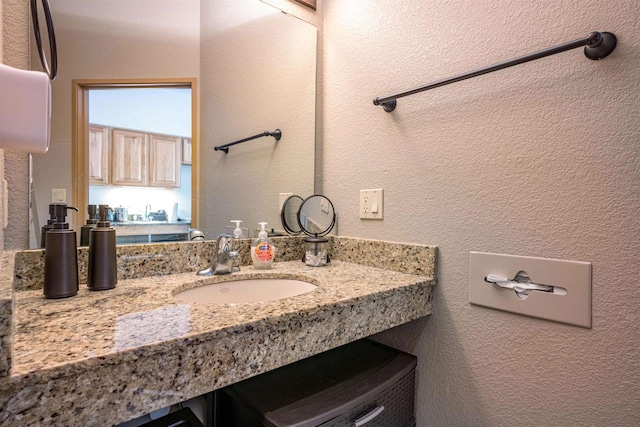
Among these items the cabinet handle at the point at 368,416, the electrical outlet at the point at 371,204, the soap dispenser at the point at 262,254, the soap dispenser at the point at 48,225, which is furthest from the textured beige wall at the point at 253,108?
the cabinet handle at the point at 368,416

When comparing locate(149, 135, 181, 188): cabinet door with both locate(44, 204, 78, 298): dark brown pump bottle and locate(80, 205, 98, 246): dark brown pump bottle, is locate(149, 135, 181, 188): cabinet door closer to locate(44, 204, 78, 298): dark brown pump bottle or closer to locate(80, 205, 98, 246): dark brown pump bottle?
locate(80, 205, 98, 246): dark brown pump bottle

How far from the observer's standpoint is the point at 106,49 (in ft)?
3.13

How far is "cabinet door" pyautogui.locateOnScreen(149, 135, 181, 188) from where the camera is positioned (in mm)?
1001

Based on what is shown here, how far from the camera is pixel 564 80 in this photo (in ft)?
2.50

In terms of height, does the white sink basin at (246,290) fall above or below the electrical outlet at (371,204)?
below

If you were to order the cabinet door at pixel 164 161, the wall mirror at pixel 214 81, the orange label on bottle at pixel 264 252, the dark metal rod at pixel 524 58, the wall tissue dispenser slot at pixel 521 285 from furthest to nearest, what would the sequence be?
1. the orange label on bottle at pixel 264 252
2. the cabinet door at pixel 164 161
3. the wall mirror at pixel 214 81
4. the wall tissue dispenser slot at pixel 521 285
5. the dark metal rod at pixel 524 58

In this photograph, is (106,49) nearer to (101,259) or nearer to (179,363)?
(101,259)

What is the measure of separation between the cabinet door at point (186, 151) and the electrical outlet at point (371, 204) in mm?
637

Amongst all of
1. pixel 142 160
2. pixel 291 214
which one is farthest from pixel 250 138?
pixel 142 160

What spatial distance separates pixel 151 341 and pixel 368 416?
59 cm

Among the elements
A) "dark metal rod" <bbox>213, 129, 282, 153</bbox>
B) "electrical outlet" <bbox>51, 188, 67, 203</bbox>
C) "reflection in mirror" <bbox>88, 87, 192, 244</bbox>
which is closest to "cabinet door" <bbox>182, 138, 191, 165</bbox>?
"reflection in mirror" <bbox>88, 87, 192, 244</bbox>

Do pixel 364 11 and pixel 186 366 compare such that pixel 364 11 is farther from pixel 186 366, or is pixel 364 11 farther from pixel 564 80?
pixel 186 366

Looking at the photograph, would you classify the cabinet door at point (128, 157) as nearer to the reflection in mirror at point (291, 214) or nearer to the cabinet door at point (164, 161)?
the cabinet door at point (164, 161)

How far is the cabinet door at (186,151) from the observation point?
110 cm
